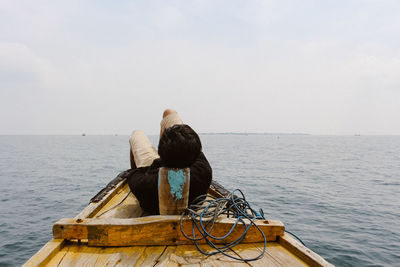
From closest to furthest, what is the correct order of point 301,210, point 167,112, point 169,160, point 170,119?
1. point 169,160
2. point 170,119
3. point 167,112
4. point 301,210

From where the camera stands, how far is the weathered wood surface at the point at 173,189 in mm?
2797

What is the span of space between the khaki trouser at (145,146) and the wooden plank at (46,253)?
5.17 ft

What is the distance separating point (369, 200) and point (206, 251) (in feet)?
45.8

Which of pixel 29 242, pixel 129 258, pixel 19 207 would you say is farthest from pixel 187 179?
pixel 19 207

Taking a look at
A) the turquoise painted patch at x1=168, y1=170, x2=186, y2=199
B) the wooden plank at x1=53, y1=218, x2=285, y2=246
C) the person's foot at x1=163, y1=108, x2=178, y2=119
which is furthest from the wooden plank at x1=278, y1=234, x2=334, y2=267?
the person's foot at x1=163, y1=108, x2=178, y2=119

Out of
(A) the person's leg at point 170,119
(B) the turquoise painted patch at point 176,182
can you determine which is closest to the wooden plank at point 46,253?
(B) the turquoise painted patch at point 176,182

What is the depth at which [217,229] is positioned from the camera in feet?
9.04

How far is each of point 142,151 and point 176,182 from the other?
155 centimetres

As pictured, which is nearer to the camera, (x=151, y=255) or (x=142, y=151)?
(x=151, y=255)

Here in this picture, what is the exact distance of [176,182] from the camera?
281 centimetres

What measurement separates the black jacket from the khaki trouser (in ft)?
1.57

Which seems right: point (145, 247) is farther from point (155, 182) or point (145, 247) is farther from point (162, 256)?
point (155, 182)

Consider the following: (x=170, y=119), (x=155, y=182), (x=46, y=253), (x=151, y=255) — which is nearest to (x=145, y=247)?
(x=151, y=255)

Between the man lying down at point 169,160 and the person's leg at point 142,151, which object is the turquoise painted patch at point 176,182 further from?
the person's leg at point 142,151
